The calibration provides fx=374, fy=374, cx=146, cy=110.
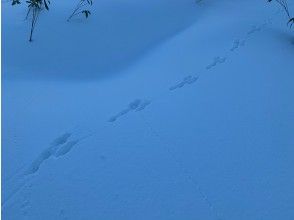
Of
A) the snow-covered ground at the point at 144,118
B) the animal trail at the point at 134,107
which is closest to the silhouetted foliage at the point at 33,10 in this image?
the snow-covered ground at the point at 144,118

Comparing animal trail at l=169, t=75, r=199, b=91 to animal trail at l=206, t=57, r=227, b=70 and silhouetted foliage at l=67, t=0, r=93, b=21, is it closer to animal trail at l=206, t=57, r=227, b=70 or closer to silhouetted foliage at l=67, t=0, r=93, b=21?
animal trail at l=206, t=57, r=227, b=70

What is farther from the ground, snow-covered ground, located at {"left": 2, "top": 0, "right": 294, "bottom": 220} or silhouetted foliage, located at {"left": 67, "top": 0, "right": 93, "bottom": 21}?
silhouetted foliage, located at {"left": 67, "top": 0, "right": 93, "bottom": 21}

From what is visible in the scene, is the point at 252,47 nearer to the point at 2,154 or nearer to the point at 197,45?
the point at 197,45

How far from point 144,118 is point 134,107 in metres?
0.16

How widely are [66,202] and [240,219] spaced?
32.2 inches

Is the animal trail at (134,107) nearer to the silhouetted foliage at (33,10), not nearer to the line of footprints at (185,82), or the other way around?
the line of footprints at (185,82)

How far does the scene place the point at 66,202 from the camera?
1.77 meters

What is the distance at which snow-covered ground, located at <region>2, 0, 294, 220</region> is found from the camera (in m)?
1.82

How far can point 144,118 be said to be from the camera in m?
2.45

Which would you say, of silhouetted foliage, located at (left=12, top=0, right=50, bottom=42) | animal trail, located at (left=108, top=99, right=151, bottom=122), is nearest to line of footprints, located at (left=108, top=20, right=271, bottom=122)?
animal trail, located at (left=108, top=99, right=151, bottom=122)

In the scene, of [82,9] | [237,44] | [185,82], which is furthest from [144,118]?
[82,9]

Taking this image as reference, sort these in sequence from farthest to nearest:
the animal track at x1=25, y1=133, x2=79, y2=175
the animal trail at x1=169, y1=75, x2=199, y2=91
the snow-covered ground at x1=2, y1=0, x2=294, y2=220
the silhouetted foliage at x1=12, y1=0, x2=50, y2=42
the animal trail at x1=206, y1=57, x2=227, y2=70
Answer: the silhouetted foliage at x1=12, y1=0, x2=50, y2=42 < the animal trail at x1=206, y1=57, x2=227, y2=70 < the animal trail at x1=169, y1=75, x2=199, y2=91 < the animal track at x1=25, y1=133, x2=79, y2=175 < the snow-covered ground at x1=2, y1=0, x2=294, y2=220

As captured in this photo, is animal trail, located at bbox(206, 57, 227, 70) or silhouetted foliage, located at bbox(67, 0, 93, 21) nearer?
animal trail, located at bbox(206, 57, 227, 70)

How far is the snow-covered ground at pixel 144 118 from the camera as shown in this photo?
1.82 m
